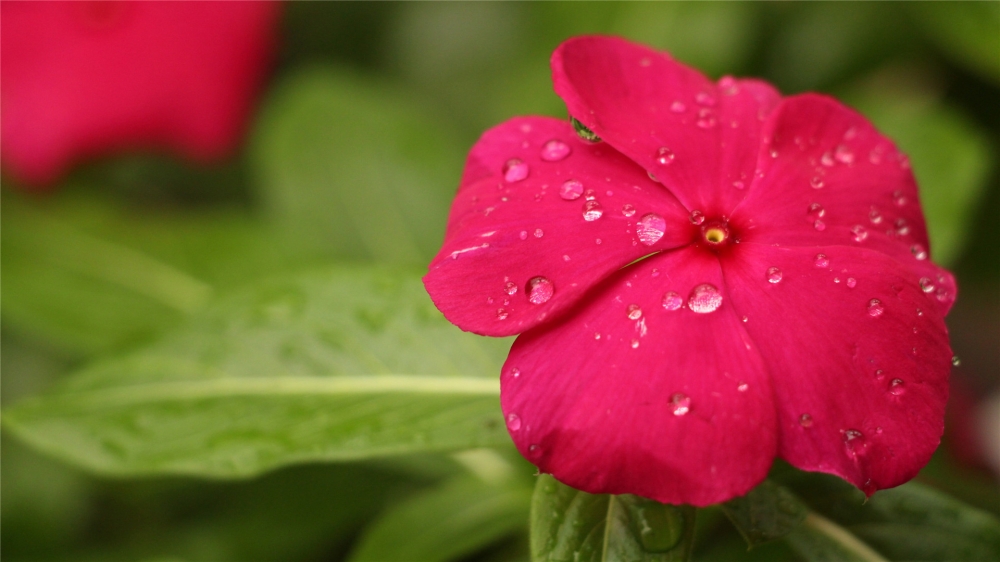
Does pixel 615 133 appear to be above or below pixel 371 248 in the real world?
above

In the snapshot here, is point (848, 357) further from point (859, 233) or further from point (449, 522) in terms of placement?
point (449, 522)

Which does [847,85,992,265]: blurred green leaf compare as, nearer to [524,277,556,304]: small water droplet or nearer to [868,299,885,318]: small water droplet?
[868,299,885,318]: small water droplet

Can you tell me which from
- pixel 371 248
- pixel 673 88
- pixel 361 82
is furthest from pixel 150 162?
pixel 673 88

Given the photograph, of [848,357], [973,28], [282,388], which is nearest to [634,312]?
[848,357]

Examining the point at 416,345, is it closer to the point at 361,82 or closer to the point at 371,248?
the point at 371,248

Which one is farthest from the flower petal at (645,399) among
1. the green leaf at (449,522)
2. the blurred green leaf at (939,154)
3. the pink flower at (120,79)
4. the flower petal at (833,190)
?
the pink flower at (120,79)

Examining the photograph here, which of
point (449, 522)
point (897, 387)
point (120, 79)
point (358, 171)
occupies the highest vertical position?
point (897, 387)

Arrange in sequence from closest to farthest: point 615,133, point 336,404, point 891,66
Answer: point 615,133, point 336,404, point 891,66
